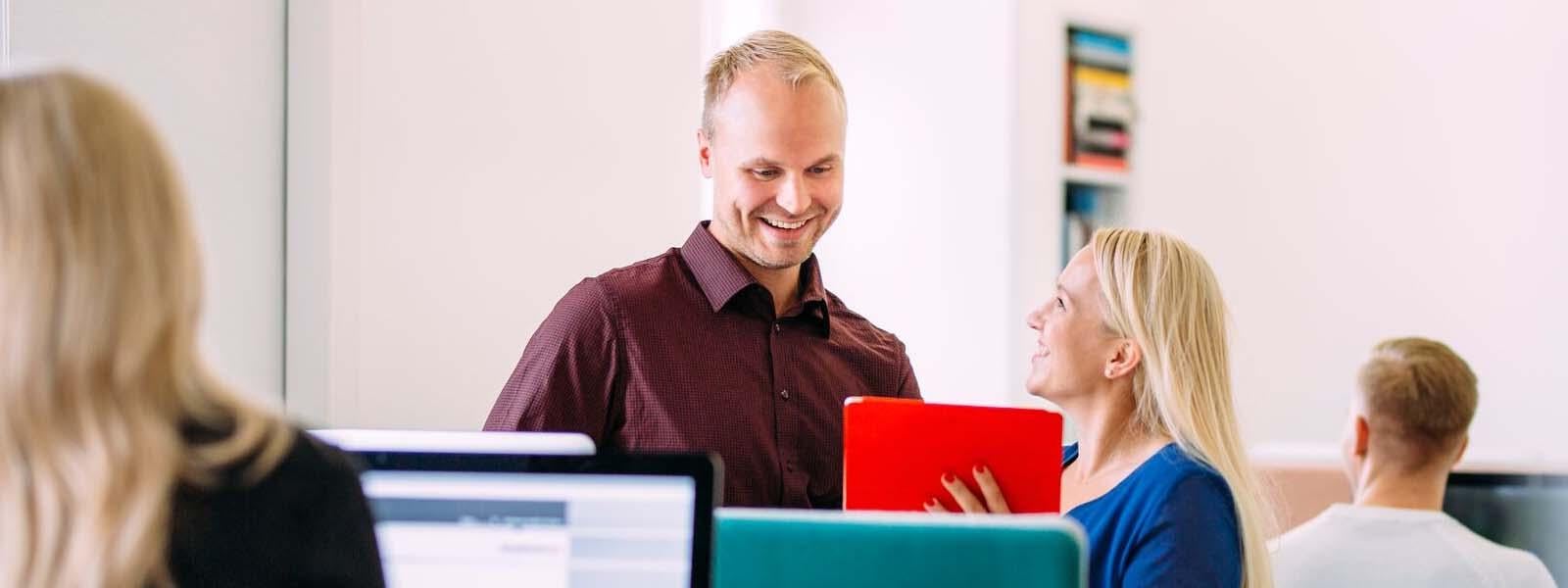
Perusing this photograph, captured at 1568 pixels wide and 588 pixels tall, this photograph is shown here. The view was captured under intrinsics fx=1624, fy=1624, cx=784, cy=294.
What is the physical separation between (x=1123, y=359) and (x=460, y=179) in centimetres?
149

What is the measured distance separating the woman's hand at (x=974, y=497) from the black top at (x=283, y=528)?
1.07m

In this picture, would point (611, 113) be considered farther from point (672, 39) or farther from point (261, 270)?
point (261, 270)

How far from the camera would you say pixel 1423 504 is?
2693 millimetres

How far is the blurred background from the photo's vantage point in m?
2.93

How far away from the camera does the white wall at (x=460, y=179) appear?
2949 mm

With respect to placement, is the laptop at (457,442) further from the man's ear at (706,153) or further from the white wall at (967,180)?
the white wall at (967,180)

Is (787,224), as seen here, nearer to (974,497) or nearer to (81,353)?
(974,497)

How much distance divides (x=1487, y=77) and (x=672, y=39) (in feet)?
8.56

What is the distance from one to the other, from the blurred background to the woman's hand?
1406 millimetres

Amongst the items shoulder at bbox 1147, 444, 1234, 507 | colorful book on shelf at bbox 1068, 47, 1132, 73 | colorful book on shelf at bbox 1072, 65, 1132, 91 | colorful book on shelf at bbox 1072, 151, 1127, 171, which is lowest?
shoulder at bbox 1147, 444, 1234, 507

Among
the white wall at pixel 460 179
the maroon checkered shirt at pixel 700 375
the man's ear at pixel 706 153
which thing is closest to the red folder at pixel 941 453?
the maroon checkered shirt at pixel 700 375

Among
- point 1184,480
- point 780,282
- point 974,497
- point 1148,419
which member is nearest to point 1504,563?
point 1148,419

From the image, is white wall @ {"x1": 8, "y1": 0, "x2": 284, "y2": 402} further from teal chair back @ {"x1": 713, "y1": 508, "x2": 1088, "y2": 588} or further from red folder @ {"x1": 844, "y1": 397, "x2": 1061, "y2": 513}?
teal chair back @ {"x1": 713, "y1": 508, "x2": 1088, "y2": 588}

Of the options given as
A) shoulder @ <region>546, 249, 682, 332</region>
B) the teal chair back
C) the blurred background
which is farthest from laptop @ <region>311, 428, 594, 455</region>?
the blurred background
